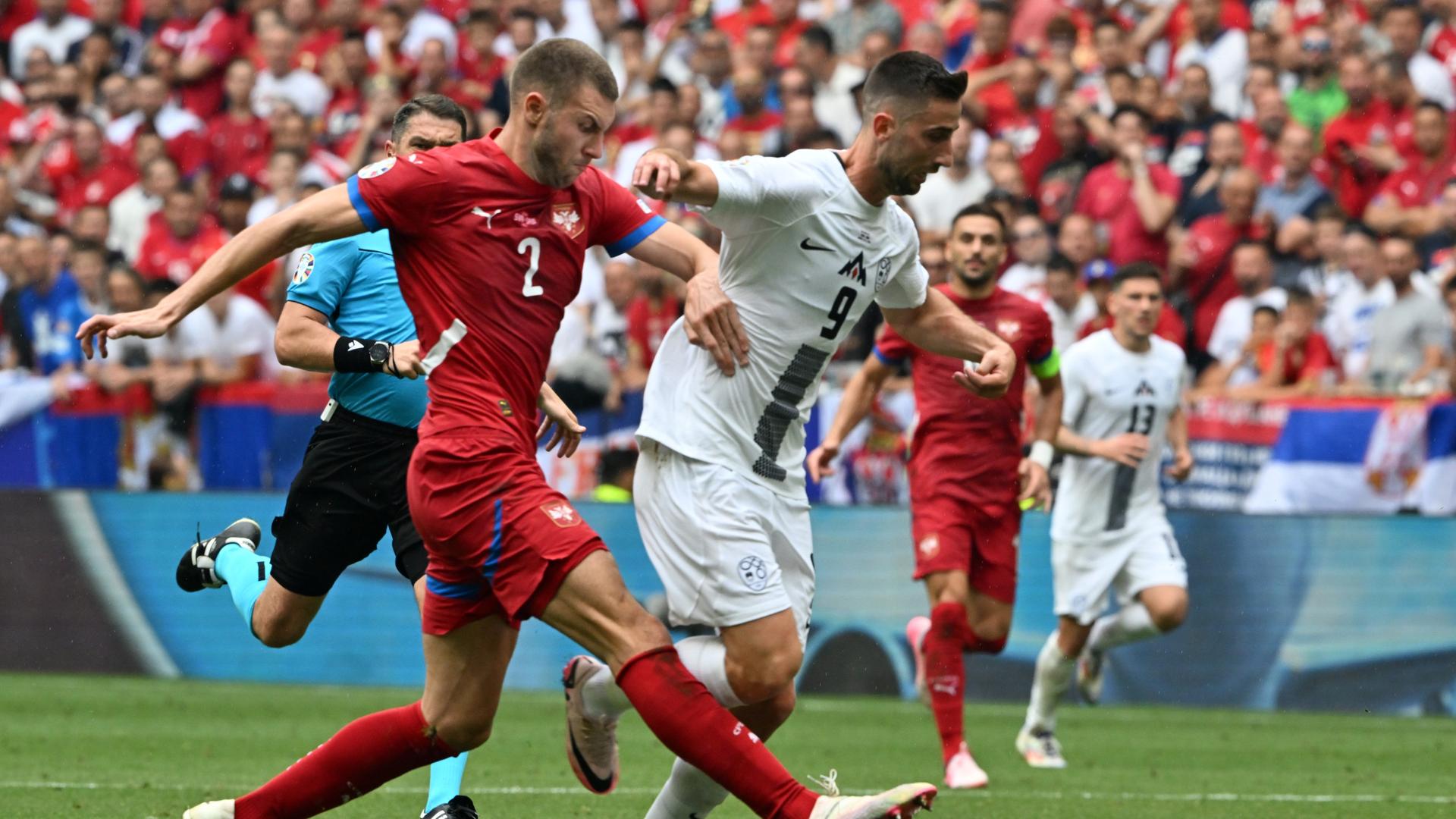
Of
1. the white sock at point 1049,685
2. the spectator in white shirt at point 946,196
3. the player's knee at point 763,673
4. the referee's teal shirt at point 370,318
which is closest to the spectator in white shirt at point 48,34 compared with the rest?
the spectator in white shirt at point 946,196

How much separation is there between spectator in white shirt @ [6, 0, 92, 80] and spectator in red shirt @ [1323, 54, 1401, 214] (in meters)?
13.0

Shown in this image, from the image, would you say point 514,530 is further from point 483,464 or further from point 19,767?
point 19,767

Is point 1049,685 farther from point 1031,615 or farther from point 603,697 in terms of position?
point 603,697

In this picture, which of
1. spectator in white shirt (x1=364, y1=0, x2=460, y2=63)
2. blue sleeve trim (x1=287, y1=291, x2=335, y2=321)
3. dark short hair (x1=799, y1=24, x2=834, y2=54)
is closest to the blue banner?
dark short hair (x1=799, y1=24, x2=834, y2=54)

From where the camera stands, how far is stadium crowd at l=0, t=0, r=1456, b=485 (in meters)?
13.6

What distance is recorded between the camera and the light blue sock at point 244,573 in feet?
24.6

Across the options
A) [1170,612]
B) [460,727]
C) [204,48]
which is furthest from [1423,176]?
[204,48]

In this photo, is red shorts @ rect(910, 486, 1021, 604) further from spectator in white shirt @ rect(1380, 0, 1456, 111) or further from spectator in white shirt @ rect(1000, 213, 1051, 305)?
spectator in white shirt @ rect(1380, 0, 1456, 111)

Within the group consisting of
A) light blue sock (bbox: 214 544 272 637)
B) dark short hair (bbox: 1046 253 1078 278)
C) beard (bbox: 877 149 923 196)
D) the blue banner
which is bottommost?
the blue banner

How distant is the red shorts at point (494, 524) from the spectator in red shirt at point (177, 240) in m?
11.4

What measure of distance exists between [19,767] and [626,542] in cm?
498

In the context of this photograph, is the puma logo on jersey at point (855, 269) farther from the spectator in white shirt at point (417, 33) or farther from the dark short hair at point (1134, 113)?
the spectator in white shirt at point (417, 33)

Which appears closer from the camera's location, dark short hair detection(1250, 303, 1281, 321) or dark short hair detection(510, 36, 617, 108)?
dark short hair detection(510, 36, 617, 108)

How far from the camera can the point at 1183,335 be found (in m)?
13.7
